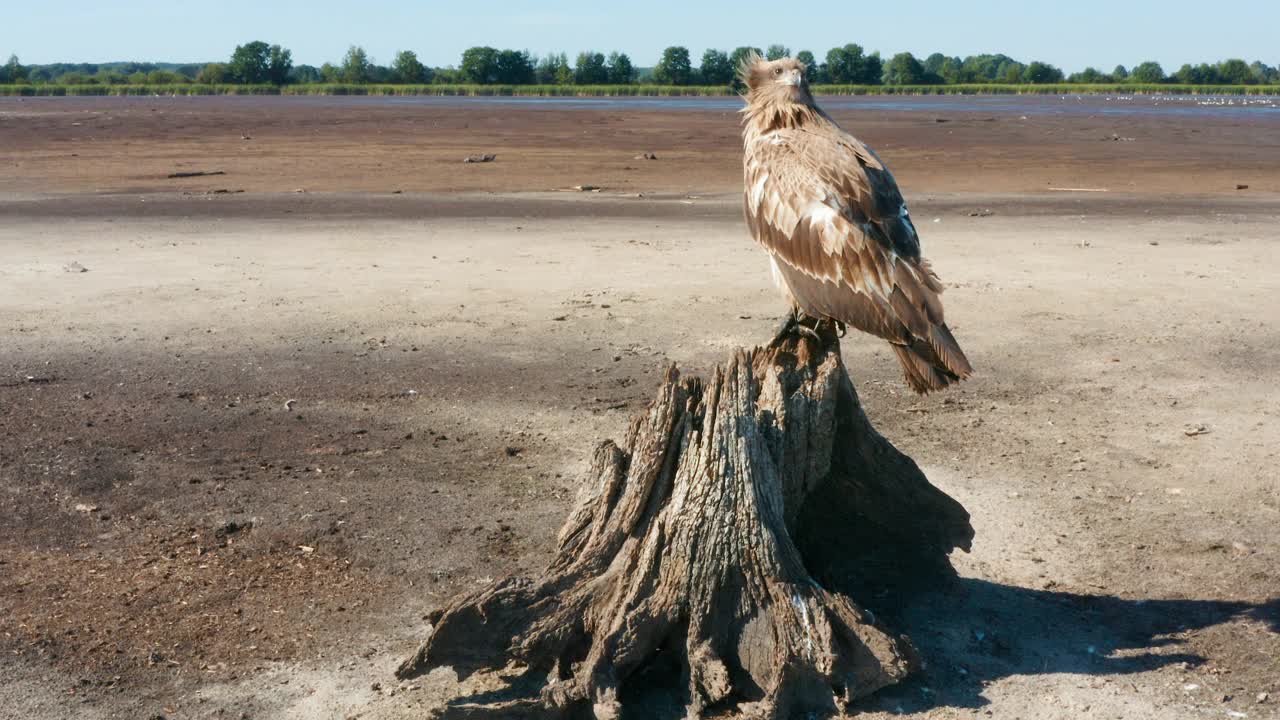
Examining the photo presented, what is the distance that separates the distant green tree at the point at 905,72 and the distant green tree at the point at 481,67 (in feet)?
134

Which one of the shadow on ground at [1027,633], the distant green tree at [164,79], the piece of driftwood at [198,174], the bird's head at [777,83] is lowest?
the shadow on ground at [1027,633]

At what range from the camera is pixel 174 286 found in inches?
527

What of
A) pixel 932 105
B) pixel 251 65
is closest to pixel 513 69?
pixel 251 65

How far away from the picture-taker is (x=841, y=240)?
6203mm

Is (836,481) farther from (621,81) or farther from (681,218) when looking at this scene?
(621,81)

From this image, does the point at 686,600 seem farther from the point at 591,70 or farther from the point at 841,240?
the point at 591,70

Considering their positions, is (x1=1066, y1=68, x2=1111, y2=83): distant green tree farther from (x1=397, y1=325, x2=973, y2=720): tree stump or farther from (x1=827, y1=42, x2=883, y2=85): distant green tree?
(x1=397, y1=325, x2=973, y2=720): tree stump

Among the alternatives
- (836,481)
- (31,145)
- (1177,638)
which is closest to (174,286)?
(836,481)

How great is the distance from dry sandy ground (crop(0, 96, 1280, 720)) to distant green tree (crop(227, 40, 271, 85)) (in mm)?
121710

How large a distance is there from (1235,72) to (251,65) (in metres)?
107

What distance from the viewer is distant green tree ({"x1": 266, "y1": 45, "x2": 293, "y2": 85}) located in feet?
438

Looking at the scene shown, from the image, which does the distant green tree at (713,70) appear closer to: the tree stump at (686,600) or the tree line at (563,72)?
the tree line at (563,72)

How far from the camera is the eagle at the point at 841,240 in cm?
582

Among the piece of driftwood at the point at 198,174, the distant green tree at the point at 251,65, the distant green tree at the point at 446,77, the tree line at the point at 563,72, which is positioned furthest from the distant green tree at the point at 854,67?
the piece of driftwood at the point at 198,174
